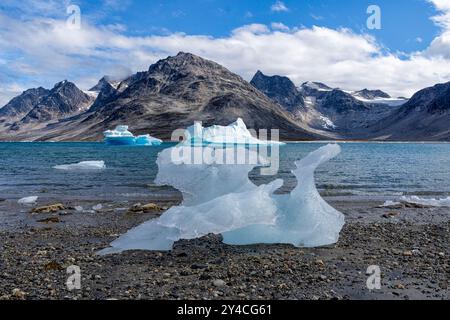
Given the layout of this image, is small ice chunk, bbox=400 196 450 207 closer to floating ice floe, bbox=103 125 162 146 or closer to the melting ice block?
the melting ice block

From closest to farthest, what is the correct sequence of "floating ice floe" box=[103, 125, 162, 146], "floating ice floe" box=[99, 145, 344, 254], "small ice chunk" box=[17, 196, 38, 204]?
"floating ice floe" box=[99, 145, 344, 254]
"small ice chunk" box=[17, 196, 38, 204]
"floating ice floe" box=[103, 125, 162, 146]

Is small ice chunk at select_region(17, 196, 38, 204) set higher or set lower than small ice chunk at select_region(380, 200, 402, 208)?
lower

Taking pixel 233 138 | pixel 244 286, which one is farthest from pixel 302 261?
pixel 233 138

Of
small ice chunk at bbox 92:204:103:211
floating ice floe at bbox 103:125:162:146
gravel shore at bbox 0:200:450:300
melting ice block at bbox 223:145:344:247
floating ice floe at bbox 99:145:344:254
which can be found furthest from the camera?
floating ice floe at bbox 103:125:162:146

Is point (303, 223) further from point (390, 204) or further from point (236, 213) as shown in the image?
point (390, 204)

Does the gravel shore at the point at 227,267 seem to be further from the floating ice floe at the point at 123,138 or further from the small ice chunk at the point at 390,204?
the floating ice floe at the point at 123,138

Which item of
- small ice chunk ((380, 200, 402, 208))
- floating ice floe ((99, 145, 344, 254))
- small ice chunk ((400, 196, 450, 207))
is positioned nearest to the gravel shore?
floating ice floe ((99, 145, 344, 254))
